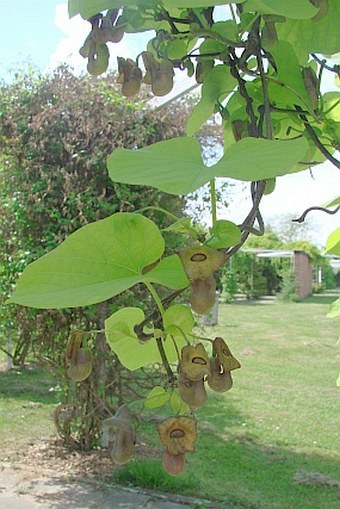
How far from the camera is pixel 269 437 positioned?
3.40 meters

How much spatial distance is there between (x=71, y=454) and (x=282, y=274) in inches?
426

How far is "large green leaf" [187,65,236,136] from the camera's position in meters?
0.35

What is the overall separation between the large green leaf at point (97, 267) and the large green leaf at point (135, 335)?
0.03 metres

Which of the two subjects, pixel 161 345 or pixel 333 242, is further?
pixel 333 242

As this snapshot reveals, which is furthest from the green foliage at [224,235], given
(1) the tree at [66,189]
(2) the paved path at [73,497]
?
(1) the tree at [66,189]

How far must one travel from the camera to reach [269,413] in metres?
3.89

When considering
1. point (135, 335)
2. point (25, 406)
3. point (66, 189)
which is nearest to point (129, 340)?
point (135, 335)

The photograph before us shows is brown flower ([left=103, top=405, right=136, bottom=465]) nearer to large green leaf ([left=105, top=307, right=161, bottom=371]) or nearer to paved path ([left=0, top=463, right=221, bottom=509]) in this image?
large green leaf ([left=105, top=307, right=161, bottom=371])

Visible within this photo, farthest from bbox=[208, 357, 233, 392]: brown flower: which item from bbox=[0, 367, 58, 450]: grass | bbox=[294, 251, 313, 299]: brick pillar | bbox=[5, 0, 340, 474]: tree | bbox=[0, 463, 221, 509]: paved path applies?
bbox=[294, 251, 313, 299]: brick pillar

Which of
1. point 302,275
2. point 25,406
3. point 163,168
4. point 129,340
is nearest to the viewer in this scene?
point 163,168

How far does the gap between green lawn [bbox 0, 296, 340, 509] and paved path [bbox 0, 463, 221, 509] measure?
99 mm

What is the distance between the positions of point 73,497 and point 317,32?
2455 mm

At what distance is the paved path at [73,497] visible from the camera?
2404mm

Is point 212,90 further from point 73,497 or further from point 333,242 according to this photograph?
point 73,497
